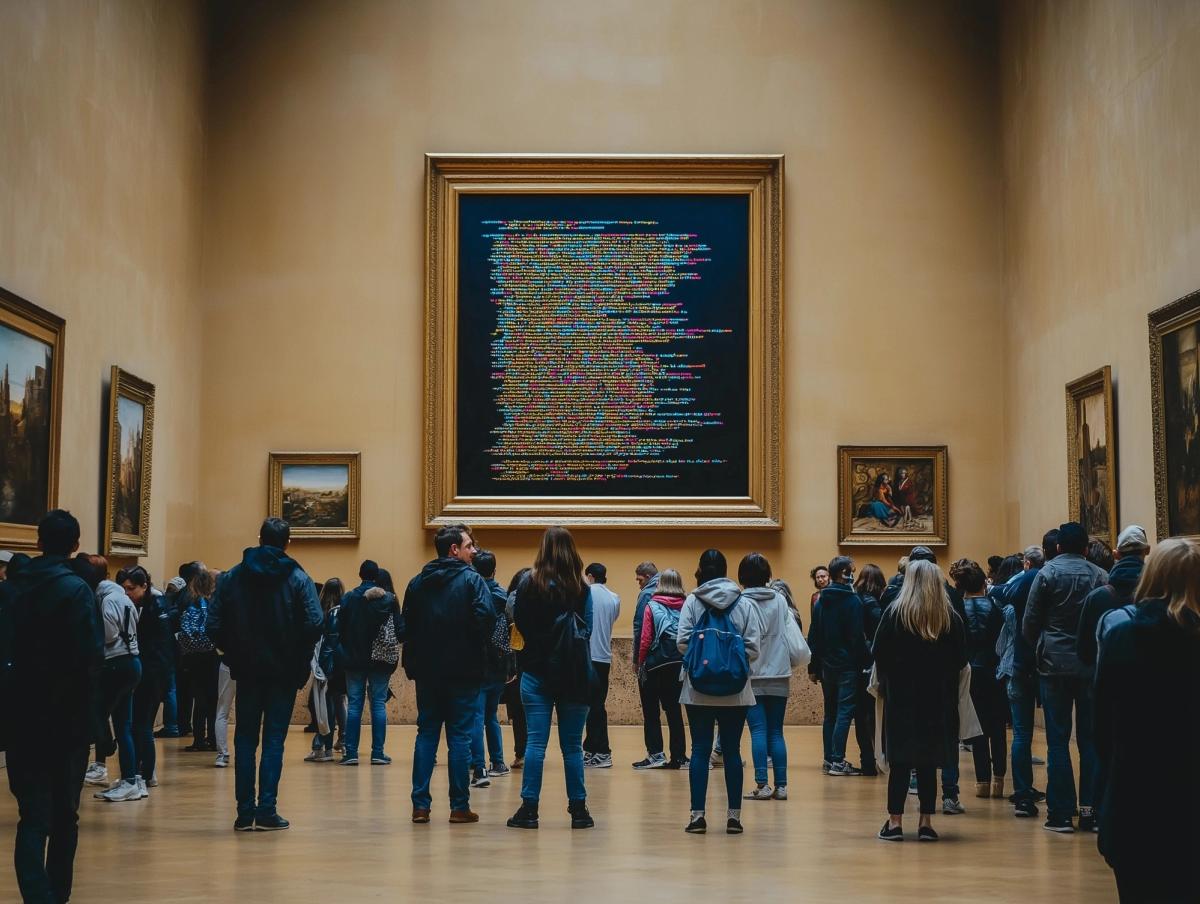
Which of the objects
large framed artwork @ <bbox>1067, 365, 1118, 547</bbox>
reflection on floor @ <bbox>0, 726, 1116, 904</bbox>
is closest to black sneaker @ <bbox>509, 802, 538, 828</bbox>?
reflection on floor @ <bbox>0, 726, 1116, 904</bbox>

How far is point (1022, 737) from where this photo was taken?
1092 cm

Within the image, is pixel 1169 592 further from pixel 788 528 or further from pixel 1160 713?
pixel 788 528

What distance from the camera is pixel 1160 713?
5070 mm

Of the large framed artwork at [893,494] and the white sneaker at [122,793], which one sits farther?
the large framed artwork at [893,494]

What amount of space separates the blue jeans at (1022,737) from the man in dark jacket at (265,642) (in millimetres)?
4994

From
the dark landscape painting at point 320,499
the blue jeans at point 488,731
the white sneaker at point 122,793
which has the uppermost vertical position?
the dark landscape painting at point 320,499

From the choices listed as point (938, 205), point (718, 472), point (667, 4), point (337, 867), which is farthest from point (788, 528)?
point (337, 867)

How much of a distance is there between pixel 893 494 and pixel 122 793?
1132 centimetres

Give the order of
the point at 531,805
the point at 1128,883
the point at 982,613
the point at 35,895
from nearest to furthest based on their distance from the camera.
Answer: the point at 1128,883 → the point at 35,895 → the point at 531,805 → the point at 982,613

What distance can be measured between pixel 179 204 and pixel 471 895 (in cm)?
1350

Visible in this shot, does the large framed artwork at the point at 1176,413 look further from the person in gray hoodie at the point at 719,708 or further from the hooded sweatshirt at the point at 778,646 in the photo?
the person in gray hoodie at the point at 719,708

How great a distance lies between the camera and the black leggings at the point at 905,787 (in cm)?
965

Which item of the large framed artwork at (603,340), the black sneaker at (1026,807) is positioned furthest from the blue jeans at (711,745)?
the large framed artwork at (603,340)

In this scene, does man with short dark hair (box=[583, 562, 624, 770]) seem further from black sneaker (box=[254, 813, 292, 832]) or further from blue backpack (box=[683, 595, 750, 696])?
black sneaker (box=[254, 813, 292, 832])
